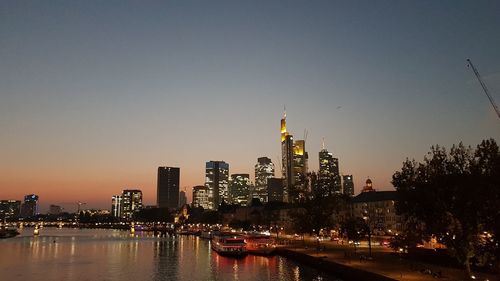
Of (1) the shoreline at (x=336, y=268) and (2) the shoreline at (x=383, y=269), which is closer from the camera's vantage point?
(2) the shoreline at (x=383, y=269)

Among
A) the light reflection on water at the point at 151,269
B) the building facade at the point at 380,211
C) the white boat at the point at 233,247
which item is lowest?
the light reflection on water at the point at 151,269

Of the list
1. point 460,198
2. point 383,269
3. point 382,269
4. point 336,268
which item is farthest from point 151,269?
point 460,198

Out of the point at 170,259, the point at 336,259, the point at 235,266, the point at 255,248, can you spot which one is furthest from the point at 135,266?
the point at 336,259

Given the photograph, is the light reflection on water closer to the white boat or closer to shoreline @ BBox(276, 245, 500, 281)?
shoreline @ BBox(276, 245, 500, 281)

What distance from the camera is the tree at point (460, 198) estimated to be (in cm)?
4219

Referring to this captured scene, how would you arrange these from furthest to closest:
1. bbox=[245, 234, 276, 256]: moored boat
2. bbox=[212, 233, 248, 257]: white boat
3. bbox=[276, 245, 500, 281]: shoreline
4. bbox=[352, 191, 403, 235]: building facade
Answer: bbox=[352, 191, 403, 235]: building facade → bbox=[212, 233, 248, 257]: white boat → bbox=[245, 234, 276, 256]: moored boat → bbox=[276, 245, 500, 281]: shoreline

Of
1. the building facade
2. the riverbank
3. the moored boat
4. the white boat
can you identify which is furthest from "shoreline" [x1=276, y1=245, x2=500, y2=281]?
the building facade

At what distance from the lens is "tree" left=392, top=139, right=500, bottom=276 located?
4219cm

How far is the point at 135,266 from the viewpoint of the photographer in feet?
314

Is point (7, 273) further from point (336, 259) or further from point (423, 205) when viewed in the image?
point (423, 205)

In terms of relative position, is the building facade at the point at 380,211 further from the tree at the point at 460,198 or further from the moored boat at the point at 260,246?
the tree at the point at 460,198

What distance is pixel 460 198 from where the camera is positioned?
148 feet

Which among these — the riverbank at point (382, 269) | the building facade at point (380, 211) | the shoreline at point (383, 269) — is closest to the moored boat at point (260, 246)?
the shoreline at point (383, 269)

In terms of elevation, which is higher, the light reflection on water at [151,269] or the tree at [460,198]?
the tree at [460,198]
